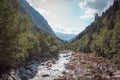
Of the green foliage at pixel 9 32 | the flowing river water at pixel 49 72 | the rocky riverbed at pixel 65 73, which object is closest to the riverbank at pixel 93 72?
the rocky riverbed at pixel 65 73

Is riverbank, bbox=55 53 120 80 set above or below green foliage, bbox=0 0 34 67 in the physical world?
below

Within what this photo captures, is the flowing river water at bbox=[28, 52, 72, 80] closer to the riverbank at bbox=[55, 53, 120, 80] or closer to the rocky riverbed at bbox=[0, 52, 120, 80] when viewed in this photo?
the rocky riverbed at bbox=[0, 52, 120, 80]

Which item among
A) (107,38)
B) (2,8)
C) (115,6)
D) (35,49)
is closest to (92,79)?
(2,8)

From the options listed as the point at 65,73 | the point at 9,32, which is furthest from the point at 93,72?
the point at 9,32

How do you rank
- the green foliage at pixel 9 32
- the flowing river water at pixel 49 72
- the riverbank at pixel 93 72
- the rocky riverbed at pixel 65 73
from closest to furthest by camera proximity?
1. the green foliage at pixel 9 32
2. the rocky riverbed at pixel 65 73
3. the riverbank at pixel 93 72
4. the flowing river water at pixel 49 72

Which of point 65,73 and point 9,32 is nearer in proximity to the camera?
point 9,32

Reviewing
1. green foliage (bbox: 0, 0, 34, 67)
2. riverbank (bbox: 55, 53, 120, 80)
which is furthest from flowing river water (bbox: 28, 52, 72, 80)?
green foliage (bbox: 0, 0, 34, 67)

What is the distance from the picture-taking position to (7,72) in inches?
1764

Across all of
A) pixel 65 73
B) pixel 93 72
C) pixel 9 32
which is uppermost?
pixel 9 32

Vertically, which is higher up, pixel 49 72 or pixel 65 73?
pixel 49 72

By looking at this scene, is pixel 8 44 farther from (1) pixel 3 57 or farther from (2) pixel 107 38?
(2) pixel 107 38

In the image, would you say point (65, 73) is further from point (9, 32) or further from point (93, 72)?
point (9, 32)

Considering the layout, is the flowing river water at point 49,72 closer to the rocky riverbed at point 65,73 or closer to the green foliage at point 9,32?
the rocky riverbed at point 65,73

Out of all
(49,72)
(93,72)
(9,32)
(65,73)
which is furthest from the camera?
(49,72)
